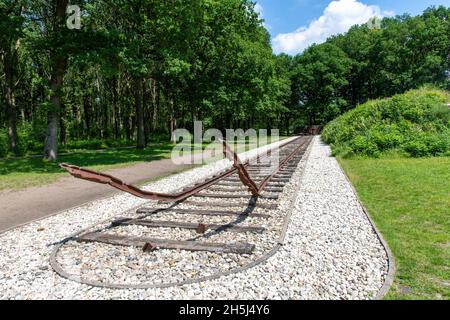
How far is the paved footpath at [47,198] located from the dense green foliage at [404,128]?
1063 centimetres

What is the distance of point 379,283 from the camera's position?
3.63m

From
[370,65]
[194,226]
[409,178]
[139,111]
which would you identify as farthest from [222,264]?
[370,65]

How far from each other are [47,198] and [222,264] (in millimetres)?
6470

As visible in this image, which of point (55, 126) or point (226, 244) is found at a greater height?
point (55, 126)

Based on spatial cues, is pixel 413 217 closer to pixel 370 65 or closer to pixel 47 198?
pixel 47 198

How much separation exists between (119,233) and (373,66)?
70.8 m

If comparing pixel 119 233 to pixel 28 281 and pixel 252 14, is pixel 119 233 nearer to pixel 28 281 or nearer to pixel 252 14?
pixel 28 281

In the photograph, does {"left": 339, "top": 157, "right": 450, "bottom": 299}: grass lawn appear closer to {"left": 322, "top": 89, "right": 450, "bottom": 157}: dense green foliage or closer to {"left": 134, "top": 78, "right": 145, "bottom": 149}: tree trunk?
{"left": 322, "top": 89, "right": 450, "bottom": 157}: dense green foliage

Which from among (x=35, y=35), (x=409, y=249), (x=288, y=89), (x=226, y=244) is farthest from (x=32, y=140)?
(x=288, y=89)

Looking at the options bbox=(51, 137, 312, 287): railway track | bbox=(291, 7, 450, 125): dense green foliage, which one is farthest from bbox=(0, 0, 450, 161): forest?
bbox=(51, 137, 312, 287): railway track

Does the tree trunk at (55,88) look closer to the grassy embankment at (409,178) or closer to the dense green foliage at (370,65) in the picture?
the grassy embankment at (409,178)

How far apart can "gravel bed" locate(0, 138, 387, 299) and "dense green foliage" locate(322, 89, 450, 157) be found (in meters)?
10.4

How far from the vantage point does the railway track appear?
4574 mm
